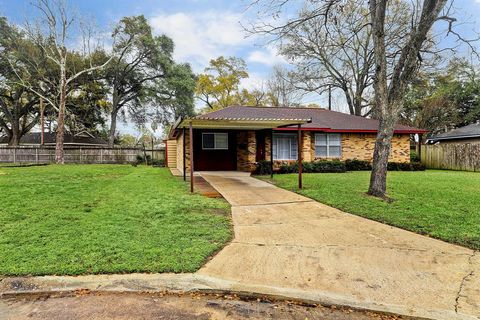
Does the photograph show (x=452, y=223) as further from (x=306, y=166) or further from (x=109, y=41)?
(x=109, y=41)

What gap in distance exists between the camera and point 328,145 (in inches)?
631

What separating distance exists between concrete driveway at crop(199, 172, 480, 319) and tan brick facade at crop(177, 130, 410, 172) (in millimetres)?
9123

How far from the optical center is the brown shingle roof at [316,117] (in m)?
15.5

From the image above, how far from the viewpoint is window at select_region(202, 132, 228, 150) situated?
1524cm

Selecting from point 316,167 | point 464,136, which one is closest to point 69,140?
point 316,167

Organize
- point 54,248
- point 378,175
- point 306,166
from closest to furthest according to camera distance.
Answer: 1. point 54,248
2. point 378,175
3. point 306,166

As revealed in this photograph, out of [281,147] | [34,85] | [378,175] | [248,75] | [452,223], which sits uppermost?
[248,75]

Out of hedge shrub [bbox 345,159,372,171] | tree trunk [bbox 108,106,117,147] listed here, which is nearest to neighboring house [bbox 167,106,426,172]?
hedge shrub [bbox 345,159,372,171]

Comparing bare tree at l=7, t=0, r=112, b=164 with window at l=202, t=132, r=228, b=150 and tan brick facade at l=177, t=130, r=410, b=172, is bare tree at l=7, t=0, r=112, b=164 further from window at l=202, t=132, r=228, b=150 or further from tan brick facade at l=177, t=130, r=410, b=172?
window at l=202, t=132, r=228, b=150

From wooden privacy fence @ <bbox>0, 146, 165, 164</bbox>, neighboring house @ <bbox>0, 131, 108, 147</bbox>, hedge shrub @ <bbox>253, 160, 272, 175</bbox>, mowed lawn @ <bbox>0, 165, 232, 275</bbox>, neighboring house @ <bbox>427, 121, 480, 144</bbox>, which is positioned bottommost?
mowed lawn @ <bbox>0, 165, 232, 275</bbox>

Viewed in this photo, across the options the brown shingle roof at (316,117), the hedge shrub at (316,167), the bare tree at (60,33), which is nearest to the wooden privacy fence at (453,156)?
the brown shingle roof at (316,117)

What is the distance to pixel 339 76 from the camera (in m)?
28.8

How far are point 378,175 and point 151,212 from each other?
18.3 ft

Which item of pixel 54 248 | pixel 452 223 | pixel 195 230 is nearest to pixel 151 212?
pixel 195 230
